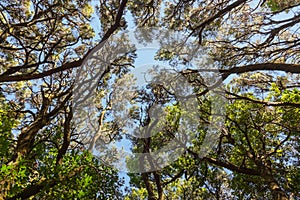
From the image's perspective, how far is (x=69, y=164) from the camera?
203 inches

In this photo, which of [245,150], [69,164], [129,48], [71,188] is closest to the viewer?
[71,188]

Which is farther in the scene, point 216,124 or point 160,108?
point 216,124

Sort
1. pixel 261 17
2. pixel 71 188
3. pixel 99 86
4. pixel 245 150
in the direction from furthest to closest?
pixel 245 150 < pixel 99 86 < pixel 261 17 < pixel 71 188

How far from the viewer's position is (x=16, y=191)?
4.79 m

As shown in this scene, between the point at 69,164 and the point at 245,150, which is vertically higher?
the point at 245,150

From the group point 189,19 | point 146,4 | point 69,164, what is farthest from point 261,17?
point 69,164

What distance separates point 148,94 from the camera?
6141mm

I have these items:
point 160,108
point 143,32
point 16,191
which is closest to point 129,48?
point 143,32

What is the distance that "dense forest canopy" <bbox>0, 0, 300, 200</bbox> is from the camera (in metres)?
5.47

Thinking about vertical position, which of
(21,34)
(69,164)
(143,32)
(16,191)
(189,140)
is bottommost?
(16,191)

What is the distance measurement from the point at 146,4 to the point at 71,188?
15.2 feet

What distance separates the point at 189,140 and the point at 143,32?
3.32m

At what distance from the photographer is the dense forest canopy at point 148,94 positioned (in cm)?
547

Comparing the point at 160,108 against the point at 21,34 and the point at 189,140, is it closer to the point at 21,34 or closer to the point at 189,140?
the point at 189,140
